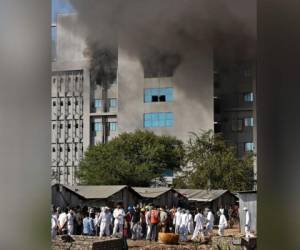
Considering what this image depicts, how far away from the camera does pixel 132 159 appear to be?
523 cm

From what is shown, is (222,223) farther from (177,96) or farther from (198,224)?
(177,96)

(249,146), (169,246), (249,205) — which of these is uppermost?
(249,146)

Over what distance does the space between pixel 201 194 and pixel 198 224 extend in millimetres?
Result: 275

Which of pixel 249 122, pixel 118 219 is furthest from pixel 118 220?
pixel 249 122

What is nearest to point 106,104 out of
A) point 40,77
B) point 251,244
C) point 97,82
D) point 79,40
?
point 97,82

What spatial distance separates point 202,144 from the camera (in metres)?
5.07

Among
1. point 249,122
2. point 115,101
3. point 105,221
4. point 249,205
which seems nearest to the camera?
point 249,205

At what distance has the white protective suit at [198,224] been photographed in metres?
4.94

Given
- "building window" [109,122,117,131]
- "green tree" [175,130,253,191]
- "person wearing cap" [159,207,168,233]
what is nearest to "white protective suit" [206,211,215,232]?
"green tree" [175,130,253,191]

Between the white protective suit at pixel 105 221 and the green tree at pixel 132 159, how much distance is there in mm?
296

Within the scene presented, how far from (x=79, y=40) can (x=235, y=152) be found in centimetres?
194

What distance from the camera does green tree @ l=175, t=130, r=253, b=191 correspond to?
4.88 m

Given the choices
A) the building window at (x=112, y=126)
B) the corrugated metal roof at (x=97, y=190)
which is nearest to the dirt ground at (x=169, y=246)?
the corrugated metal roof at (x=97, y=190)

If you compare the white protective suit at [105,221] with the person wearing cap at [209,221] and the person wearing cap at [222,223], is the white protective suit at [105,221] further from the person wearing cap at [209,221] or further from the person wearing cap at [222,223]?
the person wearing cap at [222,223]
